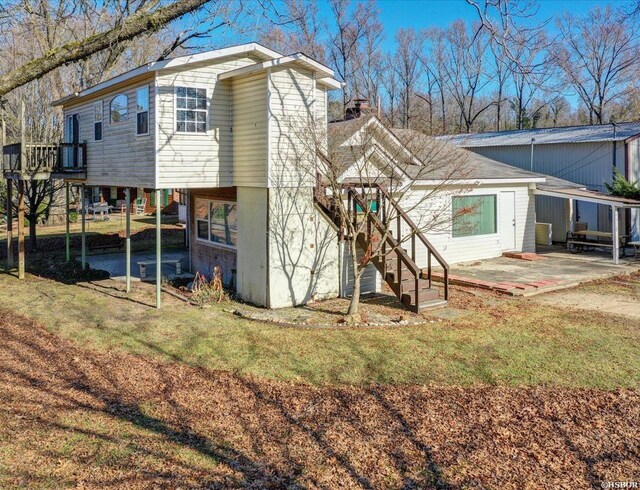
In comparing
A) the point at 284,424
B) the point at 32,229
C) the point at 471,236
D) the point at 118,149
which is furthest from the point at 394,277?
the point at 32,229

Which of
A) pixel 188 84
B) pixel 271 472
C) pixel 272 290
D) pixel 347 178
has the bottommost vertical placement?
pixel 271 472

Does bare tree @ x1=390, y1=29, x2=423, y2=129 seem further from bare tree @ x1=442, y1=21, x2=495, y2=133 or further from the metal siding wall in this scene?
the metal siding wall

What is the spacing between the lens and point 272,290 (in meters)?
11.8

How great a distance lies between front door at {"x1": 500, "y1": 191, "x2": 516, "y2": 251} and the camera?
18969mm

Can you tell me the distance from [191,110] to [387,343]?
6.66m

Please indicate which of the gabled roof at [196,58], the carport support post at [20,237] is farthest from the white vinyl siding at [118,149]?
the carport support post at [20,237]

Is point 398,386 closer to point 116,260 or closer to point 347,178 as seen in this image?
point 347,178

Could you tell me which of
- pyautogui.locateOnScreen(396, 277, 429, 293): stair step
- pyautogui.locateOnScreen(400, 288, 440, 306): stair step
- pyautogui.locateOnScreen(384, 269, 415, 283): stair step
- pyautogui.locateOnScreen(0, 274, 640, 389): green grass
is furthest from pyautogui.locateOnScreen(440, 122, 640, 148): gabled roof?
pyautogui.locateOnScreen(0, 274, 640, 389): green grass

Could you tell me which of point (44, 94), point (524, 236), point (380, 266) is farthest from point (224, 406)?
point (44, 94)

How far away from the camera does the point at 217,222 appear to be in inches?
571

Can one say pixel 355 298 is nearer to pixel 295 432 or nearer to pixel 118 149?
pixel 295 432

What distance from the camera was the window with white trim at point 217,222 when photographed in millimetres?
13758

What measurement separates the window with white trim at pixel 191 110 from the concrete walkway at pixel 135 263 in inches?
193

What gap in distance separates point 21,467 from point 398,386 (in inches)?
174
